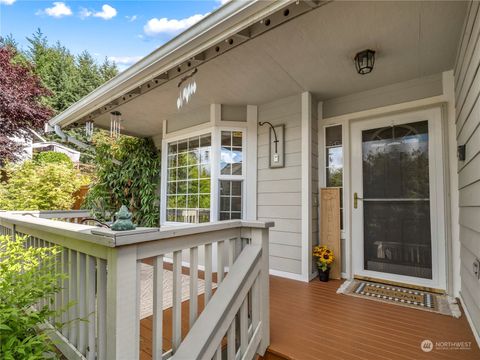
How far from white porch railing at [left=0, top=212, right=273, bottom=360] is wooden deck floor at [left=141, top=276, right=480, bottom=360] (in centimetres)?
34

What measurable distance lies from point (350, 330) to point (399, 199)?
1.69 meters

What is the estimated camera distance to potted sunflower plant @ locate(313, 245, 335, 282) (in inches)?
122

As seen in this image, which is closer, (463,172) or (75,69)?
(463,172)

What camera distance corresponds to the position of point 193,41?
7.08 feet

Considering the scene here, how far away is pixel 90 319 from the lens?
4.34ft

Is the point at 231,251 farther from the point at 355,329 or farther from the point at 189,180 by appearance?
the point at 189,180

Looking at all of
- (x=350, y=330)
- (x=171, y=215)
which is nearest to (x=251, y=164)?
(x=171, y=215)

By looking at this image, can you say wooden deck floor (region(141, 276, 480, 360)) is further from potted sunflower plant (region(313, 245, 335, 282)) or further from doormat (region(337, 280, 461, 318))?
potted sunflower plant (region(313, 245, 335, 282))

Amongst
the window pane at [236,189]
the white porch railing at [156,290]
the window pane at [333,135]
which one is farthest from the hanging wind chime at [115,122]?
the window pane at [333,135]

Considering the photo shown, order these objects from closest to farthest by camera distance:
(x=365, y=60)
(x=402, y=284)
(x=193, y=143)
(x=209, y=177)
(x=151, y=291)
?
1. (x=365, y=60)
2. (x=151, y=291)
3. (x=402, y=284)
4. (x=209, y=177)
5. (x=193, y=143)

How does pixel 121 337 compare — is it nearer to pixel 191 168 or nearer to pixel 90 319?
pixel 90 319

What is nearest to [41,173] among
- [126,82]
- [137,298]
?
[126,82]

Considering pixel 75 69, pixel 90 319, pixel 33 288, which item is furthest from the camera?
pixel 75 69

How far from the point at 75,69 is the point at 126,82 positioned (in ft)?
56.2
